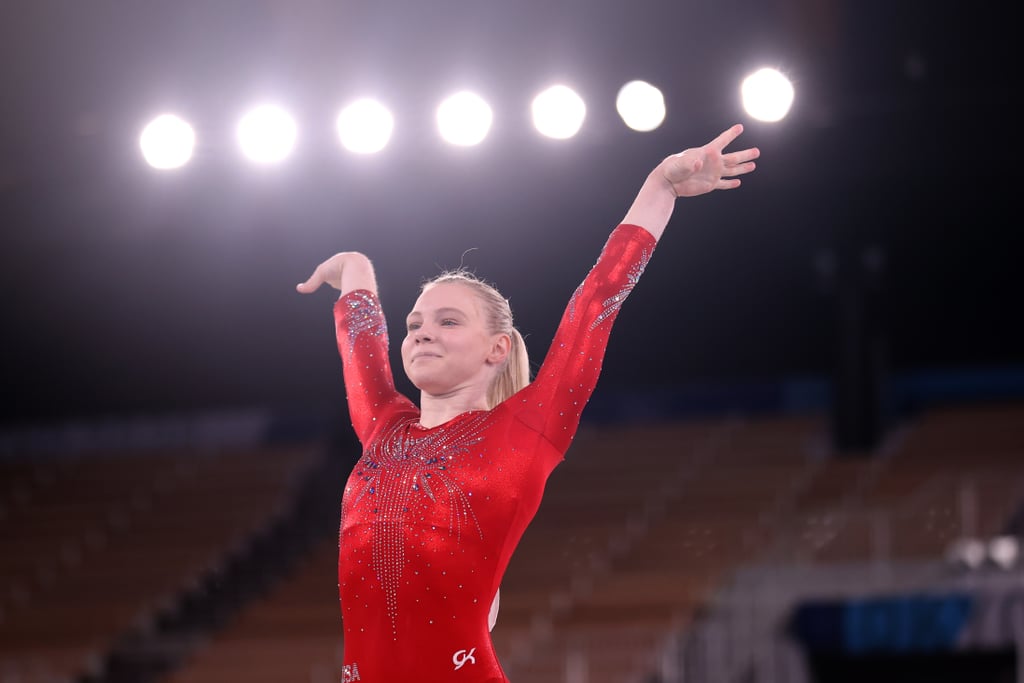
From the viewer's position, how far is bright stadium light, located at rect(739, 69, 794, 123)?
621 centimetres

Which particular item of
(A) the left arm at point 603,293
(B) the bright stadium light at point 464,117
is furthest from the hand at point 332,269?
(B) the bright stadium light at point 464,117

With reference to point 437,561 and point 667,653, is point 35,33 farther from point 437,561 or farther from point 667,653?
point 667,653

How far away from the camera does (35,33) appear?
5906 mm

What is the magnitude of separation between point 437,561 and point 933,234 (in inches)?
352

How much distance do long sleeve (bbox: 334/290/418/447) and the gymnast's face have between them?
132 mm

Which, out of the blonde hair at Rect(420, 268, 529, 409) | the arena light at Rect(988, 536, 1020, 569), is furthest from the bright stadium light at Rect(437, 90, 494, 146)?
the arena light at Rect(988, 536, 1020, 569)

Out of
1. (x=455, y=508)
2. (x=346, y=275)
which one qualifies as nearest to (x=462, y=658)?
(x=455, y=508)

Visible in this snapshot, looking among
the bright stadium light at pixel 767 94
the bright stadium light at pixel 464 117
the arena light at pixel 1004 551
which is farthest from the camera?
the arena light at pixel 1004 551

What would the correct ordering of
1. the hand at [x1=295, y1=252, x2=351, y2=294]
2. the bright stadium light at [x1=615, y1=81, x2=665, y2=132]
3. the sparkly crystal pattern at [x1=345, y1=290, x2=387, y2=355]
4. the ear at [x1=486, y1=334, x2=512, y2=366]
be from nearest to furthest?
the ear at [x1=486, y1=334, x2=512, y2=366] < the sparkly crystal pattern at [x1=345, y1=290, x2=387, y2=355] < the hand at [x1=295, y1=252, x2=351, y2=294] < the bright stadium light at [x1=615, y1=81, x2=665, y2=132]

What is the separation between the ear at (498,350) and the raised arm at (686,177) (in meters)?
0.32

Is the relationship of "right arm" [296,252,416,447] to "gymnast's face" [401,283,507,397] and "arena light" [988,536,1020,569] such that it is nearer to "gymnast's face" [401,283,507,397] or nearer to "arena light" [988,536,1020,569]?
"gymnast's face" [401,283,507,397]

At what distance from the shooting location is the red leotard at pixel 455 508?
242 centimetres

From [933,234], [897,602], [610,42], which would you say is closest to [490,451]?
[610,42]

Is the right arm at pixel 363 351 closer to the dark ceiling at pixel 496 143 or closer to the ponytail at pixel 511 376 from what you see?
the ponytail at pixel 511 376
